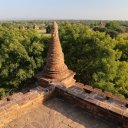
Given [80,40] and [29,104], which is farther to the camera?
[80,40]

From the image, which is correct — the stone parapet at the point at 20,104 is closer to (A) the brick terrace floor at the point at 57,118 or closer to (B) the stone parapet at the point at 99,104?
(A) the brick terrace floor at the point at 57,118

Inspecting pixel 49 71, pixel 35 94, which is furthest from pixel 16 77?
pixel 35 94

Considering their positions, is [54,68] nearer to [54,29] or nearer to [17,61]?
[54,29]

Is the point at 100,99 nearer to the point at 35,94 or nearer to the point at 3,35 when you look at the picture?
the point at 35,94

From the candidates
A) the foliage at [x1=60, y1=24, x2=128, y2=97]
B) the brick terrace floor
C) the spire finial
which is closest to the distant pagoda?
the spire finial

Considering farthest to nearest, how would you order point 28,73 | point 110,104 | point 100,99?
1. point 28,73
2. point 100,99
3. point 110,104

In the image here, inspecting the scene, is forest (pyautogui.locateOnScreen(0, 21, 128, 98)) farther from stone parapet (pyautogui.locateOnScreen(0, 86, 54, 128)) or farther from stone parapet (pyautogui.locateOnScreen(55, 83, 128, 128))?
stone parapet (pyautogui.locateOnScreen(0, 86, 54, 128))

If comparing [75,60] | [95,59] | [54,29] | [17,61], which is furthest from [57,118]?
[75,60]

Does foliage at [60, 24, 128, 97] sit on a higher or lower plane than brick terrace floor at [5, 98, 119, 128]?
lower
